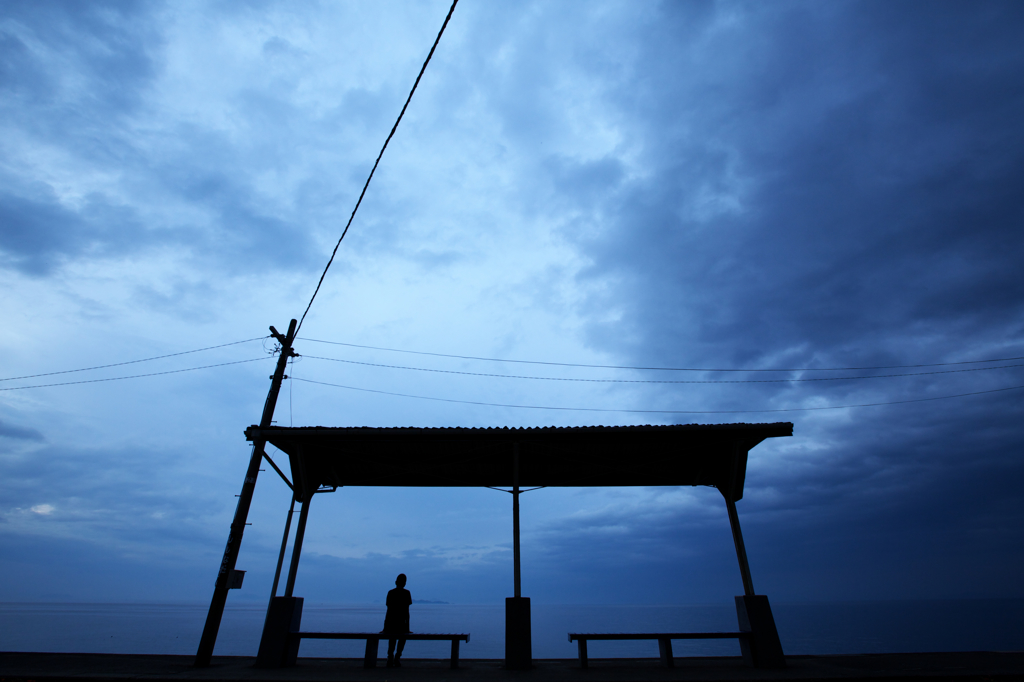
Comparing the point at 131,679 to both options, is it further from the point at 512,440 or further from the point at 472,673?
the point at 512,440

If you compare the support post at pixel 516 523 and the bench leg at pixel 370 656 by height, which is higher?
the support post at pixel 516 523

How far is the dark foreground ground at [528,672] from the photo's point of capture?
271 inches

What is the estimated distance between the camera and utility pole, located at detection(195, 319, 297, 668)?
8484 mm

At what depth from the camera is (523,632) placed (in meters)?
8.22

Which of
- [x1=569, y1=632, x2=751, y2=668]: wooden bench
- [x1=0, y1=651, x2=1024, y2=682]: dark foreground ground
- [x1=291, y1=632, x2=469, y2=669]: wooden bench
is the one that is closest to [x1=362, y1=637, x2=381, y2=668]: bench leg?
[x1=291, y1=632, x2=469, y2=669]: wooden bench

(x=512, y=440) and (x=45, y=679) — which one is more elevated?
(x=512, y=440)

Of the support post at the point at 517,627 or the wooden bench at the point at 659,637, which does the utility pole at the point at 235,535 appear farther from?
the wooden bench at the point at 659,637

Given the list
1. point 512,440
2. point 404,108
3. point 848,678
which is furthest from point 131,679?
point 848,678

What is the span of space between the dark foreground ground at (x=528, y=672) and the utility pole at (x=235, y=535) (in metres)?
0.41

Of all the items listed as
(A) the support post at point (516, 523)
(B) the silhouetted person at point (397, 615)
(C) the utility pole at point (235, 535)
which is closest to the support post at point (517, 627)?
(A) the support post at point (516, 523)

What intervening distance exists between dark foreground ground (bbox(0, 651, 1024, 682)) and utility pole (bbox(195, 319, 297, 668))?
16.0 inches

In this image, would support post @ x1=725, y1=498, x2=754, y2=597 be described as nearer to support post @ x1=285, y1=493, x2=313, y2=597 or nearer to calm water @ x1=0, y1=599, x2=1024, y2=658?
support post @ x1=285, y1=493, x2=313, y2=597

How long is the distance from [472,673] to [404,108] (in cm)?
828

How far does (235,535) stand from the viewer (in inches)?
358
